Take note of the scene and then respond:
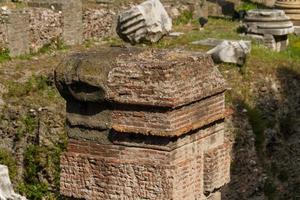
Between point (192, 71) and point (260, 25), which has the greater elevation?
point (192, 71)

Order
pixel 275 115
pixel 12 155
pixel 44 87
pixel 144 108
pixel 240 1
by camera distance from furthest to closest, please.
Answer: pixel 240 1 → pixel 275 115 → pixel 44 87 → pixel 12 155 → pixel 144 108

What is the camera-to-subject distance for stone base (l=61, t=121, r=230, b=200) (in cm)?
580

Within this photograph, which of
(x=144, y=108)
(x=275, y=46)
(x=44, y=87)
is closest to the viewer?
(x=144, y=108)

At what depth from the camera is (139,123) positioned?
19.0 feet

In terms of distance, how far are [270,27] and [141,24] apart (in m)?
3.25

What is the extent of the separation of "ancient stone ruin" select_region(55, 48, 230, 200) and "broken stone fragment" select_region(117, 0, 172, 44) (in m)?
7.05

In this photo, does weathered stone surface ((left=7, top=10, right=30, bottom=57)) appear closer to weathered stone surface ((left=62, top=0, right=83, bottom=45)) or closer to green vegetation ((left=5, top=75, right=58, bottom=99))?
weathered stone surface ((left=62, top=0, right=83, bottom=45))

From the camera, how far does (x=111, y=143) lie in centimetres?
595

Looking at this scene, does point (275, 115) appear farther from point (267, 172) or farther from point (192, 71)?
point (192, 71)

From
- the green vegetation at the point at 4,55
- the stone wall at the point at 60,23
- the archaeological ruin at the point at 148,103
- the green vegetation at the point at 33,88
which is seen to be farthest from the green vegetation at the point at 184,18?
the green vegetation at the point at 33,88

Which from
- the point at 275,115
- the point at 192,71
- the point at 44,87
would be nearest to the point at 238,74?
the point at 275,115

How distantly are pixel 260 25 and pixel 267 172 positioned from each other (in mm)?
5329

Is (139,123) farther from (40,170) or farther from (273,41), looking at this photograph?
(273,41)

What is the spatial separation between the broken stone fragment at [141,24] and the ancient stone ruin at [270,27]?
7.95ft
